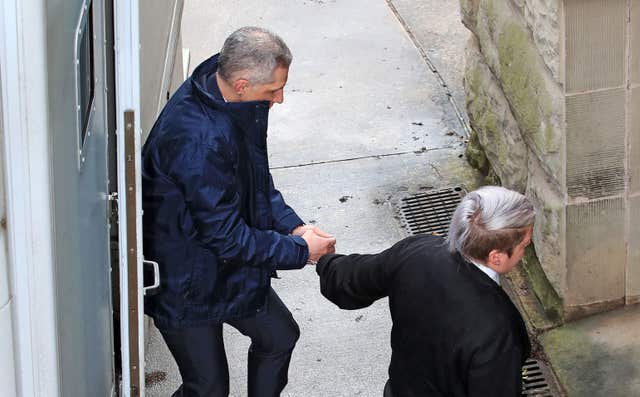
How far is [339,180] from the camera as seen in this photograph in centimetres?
677

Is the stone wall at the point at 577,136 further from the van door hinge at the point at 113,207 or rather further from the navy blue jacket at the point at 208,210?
the van door hinge at the point at 113,207

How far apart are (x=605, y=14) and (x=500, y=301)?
1825 mm

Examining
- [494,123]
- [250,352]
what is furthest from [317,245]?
[494,123]

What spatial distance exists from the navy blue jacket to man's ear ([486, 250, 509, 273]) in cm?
85

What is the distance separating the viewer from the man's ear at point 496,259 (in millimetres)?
3516

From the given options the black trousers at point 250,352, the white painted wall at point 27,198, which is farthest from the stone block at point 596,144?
the white painted wall at point 27,198

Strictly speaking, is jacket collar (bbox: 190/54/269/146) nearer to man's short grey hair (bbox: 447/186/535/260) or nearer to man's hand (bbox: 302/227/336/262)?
man's hand (bbox: 302/227/336/262)

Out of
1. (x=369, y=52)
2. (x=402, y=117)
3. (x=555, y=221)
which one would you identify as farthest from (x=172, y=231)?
(x=369, y=52)

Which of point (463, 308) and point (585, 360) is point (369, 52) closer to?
point (585, 360)

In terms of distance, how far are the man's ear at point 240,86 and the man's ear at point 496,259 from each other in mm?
972

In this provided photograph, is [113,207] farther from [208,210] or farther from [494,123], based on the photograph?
[494,123]

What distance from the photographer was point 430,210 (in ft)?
21.2

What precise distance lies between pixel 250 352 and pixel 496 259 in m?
1.36

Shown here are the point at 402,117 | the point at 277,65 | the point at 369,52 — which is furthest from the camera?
the point at 369,52
